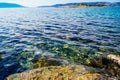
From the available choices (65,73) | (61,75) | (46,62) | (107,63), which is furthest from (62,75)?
(107,63)

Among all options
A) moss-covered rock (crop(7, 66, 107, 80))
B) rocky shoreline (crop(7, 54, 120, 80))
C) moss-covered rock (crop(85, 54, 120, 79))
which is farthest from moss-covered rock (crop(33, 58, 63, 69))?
moss-covered rock (crop(7, 66, 107, 80))

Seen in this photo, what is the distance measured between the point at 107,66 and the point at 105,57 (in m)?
2.16

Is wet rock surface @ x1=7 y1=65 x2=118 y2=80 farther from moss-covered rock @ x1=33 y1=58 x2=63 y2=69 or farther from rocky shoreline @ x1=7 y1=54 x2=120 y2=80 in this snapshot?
moss-covered rock @ x1=33 y1=58 x2=63 y2=69

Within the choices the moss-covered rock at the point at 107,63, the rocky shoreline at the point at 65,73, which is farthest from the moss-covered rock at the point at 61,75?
the moss-covered rock at the point at 107,63

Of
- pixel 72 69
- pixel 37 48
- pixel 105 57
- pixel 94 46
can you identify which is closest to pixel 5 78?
pixel 72 69

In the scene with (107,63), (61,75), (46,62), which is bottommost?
(107,63)

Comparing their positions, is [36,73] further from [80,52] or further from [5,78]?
[80,52]

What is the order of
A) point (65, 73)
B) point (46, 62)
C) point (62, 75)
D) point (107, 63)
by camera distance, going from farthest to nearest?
point (46, 62) < point (107, 63) < point (65, 73) < point (62, 75)

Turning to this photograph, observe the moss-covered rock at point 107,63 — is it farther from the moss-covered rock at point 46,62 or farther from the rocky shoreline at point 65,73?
the moss-covered rock at point 46,62

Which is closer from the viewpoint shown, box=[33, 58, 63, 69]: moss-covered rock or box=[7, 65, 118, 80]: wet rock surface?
box=[7, 65, 118, 80]: wet rock surface

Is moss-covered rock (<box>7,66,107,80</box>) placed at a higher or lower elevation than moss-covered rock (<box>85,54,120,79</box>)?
higher

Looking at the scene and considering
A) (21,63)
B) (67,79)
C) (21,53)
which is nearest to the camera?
(67,79)

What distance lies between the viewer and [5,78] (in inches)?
457

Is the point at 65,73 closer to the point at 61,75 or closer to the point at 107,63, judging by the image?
the point at 61,75
